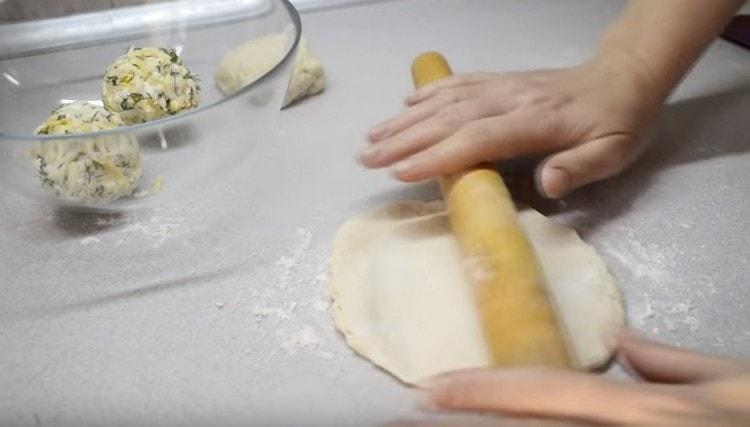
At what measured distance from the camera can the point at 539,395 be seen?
0.52 metres

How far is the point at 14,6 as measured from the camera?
113cm

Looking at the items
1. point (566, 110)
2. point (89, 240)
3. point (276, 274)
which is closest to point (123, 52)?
point (89, 240)

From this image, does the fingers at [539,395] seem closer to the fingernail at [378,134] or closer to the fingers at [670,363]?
the fingers at [670,363]

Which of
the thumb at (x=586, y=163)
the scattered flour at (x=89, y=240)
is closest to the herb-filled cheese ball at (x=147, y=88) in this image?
the scattered flour at (x=89, y=240)

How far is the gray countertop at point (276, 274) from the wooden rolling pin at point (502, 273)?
10 centimetres

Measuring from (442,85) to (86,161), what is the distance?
367 mm

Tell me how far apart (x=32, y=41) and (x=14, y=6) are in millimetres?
57

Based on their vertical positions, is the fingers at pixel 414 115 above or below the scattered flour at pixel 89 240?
above

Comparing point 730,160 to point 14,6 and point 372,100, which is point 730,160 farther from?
point 14,6

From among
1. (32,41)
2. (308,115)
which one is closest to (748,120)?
(308,115)

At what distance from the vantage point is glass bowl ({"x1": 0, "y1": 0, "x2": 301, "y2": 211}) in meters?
0.79

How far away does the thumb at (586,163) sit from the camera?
0.79 metres

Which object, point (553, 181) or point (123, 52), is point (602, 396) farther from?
point (123, 52)

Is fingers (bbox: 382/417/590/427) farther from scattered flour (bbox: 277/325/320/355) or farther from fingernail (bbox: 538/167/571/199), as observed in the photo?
fingernail (bbox: 538/167/571/199)
